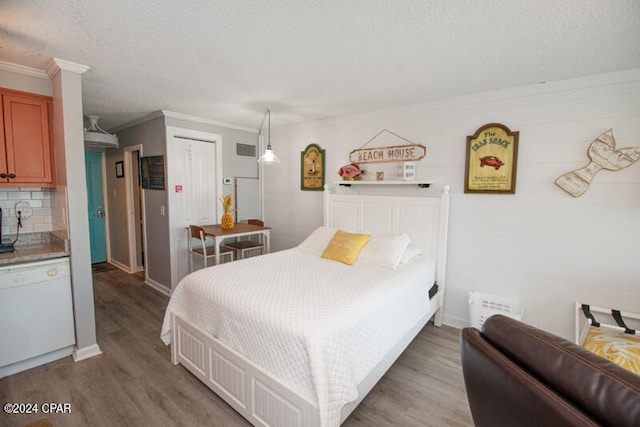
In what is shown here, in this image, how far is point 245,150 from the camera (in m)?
4.63

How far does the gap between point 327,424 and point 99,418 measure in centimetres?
158

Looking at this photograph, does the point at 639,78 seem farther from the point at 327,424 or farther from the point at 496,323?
the point at 327,424

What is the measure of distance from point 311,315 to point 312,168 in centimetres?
286

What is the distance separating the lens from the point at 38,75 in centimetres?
247

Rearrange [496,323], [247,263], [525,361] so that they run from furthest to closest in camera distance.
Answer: [247,263] → [496,323] → [525,361]

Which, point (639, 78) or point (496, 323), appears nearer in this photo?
point (496, 323)

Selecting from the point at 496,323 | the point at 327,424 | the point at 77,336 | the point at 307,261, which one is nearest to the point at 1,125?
the point at 77,336

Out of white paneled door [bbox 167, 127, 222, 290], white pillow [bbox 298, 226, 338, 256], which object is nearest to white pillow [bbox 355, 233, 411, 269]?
white pillow [bbox 298, 226, 338, 256]

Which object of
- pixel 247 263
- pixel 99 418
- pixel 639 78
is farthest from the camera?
pixel 247 263

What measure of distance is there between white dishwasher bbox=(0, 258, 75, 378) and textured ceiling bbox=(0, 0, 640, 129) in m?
1.69

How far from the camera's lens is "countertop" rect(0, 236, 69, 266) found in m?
2.18

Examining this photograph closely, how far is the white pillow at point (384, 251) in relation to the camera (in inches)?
109

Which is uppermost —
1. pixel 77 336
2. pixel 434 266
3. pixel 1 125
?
pixel 1 125

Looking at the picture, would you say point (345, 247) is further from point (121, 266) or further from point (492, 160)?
point (121, 266)
